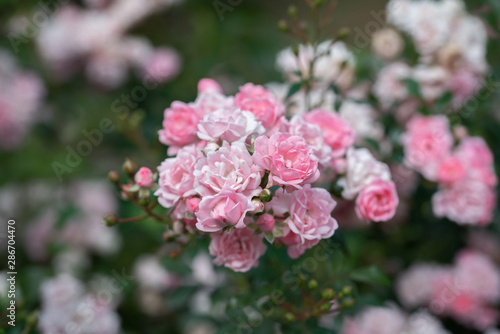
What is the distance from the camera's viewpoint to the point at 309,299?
904 millimetres

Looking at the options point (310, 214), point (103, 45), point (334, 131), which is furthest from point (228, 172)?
point (103, 45)

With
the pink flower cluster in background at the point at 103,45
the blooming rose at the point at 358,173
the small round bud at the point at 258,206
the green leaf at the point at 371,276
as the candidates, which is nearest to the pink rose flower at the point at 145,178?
the small round bud at the point at 258,206

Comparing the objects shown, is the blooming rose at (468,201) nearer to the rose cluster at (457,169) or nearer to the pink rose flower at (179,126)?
the rose cluster at (457,169)

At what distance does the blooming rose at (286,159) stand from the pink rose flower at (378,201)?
19cm

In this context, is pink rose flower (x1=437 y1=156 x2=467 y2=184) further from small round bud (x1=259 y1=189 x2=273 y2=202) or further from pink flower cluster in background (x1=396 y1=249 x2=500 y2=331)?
small round bud (x1=259 y1=189 x2=273 y2=202)

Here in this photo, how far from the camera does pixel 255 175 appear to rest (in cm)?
71

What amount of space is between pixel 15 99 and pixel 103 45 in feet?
1.27

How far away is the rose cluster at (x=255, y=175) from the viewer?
2.35 ft

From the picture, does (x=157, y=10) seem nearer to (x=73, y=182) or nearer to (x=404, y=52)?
(x=73, y=182)

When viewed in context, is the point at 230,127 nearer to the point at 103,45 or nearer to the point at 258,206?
the point at 258,206

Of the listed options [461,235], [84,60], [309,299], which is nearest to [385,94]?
[461,235]

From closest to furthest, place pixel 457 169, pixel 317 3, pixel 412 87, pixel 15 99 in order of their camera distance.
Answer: pixel 317 3 → pixel 457 169 → pixel 412 87 → pixel 15 99

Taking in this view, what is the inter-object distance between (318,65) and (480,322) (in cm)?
88

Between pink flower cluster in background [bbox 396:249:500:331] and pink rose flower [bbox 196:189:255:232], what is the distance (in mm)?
938
